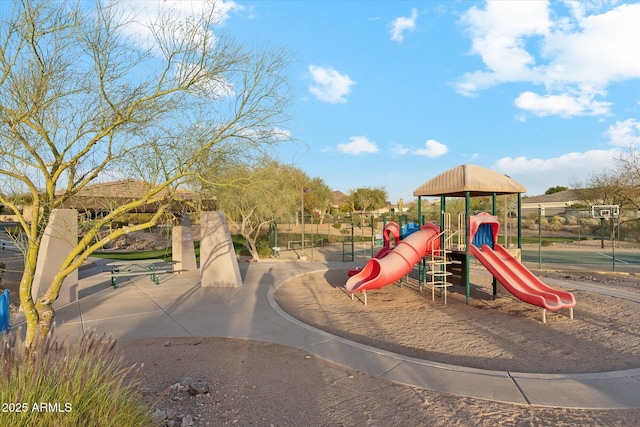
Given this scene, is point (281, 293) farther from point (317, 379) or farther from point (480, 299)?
point (317, 379)

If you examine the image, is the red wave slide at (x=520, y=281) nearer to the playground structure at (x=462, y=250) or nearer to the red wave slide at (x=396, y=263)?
the playground structure at (x=462, y=250)

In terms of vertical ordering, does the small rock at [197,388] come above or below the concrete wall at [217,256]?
below

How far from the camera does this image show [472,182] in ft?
32.9

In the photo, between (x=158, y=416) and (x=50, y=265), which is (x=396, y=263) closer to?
(x=158, y=416)

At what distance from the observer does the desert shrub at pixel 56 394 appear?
2.61m

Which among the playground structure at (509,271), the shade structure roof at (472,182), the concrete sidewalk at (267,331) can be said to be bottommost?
the concrete sidewalk at (267,331)

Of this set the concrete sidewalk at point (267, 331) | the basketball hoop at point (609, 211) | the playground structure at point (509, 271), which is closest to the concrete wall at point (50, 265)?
the concrete sidewalk at point (267, 331)

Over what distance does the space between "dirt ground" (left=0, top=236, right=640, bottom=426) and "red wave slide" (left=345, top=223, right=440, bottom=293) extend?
560 millimetres

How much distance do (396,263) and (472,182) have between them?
2.95 meters

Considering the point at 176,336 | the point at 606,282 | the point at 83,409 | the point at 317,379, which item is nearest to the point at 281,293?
→ the point at 176,336

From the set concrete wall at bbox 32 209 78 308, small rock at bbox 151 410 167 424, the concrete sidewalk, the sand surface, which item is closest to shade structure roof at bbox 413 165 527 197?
the sand surface

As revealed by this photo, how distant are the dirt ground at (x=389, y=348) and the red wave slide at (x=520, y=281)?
419 mm

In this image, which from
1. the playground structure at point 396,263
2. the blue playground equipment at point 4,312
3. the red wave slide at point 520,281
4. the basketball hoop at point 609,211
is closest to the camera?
the blue playground equipment at point 4,312

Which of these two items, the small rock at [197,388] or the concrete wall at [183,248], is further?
the concrete wall at [183,248]
